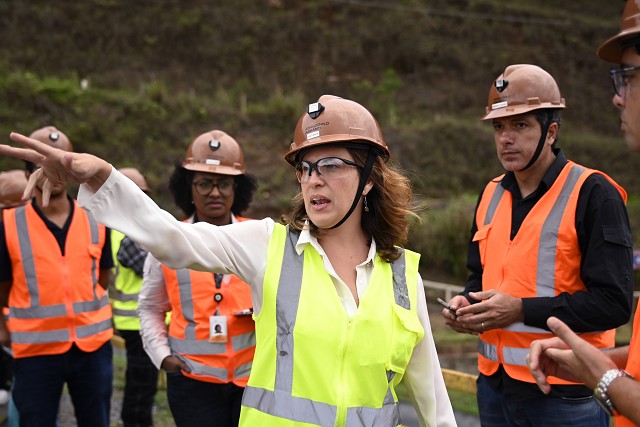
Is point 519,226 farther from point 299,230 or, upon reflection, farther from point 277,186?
point 277,186

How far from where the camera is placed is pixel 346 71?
29.1m

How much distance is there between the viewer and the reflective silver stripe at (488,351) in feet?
12.5

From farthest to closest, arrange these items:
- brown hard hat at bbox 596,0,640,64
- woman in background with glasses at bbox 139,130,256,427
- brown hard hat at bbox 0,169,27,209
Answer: brown hard hat at bbox 0,169,27,209 → woman in background with glasses at bbox 139,130,256,427 → brown hard hat at bbox 596,0,640,64

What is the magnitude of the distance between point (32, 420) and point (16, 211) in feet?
4.51

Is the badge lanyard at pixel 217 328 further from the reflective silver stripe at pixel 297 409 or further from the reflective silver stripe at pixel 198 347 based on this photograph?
the reflective silver stripe at pixel 297 409

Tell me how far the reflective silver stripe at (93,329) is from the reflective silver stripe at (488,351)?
8.57ft

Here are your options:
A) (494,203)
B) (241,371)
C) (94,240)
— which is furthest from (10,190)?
(494,203)

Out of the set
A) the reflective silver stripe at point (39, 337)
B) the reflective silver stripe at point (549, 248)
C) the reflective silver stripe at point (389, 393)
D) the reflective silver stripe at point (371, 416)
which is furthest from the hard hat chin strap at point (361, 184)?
the reflective silver stripe at point (39, 337)

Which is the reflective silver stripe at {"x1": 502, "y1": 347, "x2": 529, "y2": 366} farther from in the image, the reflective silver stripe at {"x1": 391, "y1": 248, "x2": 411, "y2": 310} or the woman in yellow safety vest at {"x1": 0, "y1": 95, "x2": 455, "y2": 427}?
the reflective silver stripe at {"x1": 391, "y1": 248, "x2": 411, "y2": 310}

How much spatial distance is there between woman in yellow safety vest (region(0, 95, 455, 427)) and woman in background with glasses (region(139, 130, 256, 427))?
1216 mm

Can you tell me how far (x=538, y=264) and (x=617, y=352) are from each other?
3.71ft

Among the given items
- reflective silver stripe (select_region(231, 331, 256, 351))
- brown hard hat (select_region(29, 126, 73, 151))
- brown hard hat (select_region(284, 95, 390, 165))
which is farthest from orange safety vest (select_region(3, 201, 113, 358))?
brown hard hat (select_region(284, 95, 390, 165))

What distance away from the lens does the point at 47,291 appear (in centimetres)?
492

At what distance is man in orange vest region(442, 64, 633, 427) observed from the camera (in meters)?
3.50
